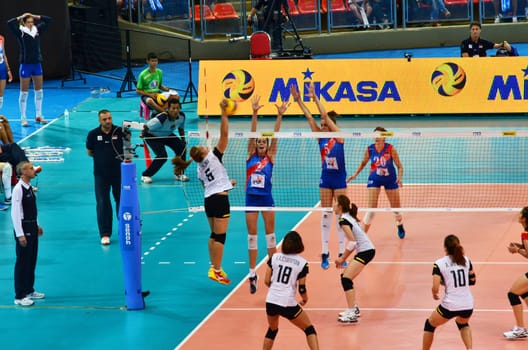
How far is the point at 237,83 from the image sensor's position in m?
27.3

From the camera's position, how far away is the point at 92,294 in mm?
Result: 14820

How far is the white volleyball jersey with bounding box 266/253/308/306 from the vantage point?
38.4 feet

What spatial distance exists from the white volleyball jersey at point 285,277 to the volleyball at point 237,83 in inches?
619

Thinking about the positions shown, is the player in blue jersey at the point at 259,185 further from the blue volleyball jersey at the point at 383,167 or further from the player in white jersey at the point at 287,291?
the player in white jersey at the point at 287,291

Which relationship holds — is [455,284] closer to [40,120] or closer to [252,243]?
[252,243]

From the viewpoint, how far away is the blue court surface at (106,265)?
13305 millimetres

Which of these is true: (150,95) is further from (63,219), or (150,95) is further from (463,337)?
(463,337)

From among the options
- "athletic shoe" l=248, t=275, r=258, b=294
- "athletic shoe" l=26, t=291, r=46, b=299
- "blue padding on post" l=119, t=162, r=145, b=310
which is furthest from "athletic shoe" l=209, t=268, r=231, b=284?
"athletic shoe" l=26, t=291, r=46, b=299

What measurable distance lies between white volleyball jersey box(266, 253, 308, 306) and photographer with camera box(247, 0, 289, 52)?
2066cm

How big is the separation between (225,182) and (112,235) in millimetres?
4255

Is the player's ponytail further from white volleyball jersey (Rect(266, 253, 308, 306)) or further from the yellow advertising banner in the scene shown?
the yellow advertising banner

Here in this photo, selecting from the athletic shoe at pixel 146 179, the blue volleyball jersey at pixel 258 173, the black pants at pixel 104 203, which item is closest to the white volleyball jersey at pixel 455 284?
the blue volleyball jersey at pixel 258 173

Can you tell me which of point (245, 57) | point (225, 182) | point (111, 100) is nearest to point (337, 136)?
point (225, 182)

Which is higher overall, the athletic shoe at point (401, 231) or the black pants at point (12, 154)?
the black pants at point (12, 154)
